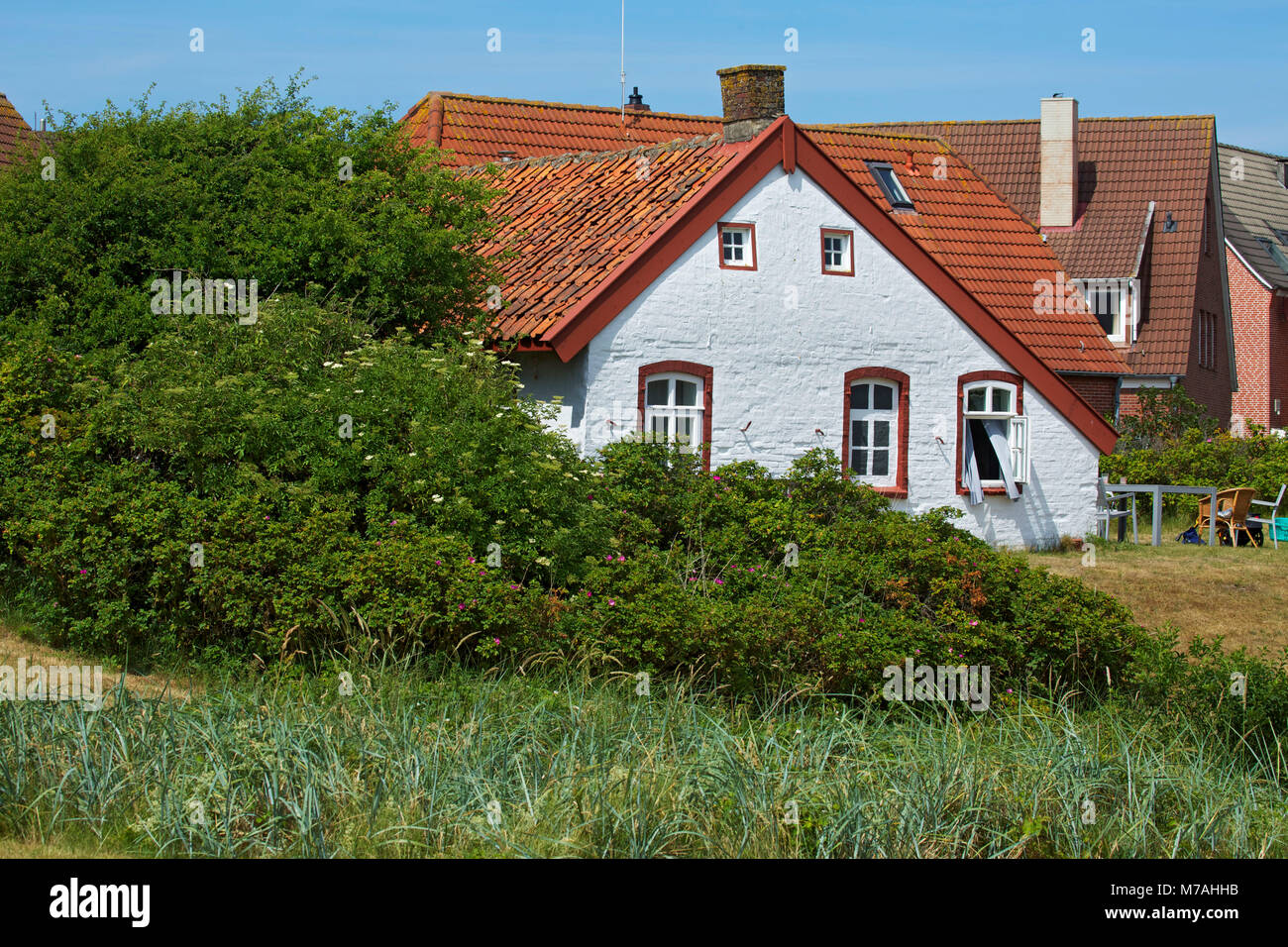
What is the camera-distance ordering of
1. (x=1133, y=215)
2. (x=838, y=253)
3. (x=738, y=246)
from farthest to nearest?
(x=1133, y=215) → (x=838, y=253) → (x=738, y=246)

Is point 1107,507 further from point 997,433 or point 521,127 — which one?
point 521,127

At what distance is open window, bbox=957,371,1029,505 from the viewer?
2005 cm

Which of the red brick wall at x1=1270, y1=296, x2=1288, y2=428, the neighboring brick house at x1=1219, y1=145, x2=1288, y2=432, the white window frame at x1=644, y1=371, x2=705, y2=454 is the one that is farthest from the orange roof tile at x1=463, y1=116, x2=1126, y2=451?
the red brick wall at x1=1270, y1=296, x2=1288, y2=428

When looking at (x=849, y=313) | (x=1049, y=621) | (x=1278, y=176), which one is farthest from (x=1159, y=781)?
(x=1278, y=176)

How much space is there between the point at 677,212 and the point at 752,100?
6.88 feet

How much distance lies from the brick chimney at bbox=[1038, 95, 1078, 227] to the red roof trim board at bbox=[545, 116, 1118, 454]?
1532cm

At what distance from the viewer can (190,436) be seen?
11430 millimetres

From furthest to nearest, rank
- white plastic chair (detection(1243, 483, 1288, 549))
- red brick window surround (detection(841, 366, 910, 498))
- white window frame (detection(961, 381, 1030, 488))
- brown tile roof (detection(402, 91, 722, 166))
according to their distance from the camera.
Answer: brown tile roof (detection(402, 91, 722, 166))
white plastic chair (detection(1243, 483, 1288, 549))
white window frame (detection(961, 381, 1030, 488))
red brick window surround (detection(841, 366, 910, 498))

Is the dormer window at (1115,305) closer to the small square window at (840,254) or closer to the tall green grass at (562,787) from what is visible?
the small square window at (840,254)

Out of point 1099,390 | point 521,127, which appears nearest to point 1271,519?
point 1099,390

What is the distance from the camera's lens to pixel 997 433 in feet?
66.7

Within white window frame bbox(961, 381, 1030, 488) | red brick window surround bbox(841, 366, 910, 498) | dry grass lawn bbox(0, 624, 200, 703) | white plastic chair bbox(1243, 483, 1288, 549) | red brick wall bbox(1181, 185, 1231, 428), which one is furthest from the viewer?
red brick wall bbox(1181, 185, 1231, 428)

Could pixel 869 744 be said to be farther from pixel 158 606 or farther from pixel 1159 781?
pixel 158 606

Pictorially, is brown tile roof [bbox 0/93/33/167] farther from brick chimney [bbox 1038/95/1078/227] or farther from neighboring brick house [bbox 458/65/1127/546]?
brick chimney [bbox 1038/95/1078/227]
